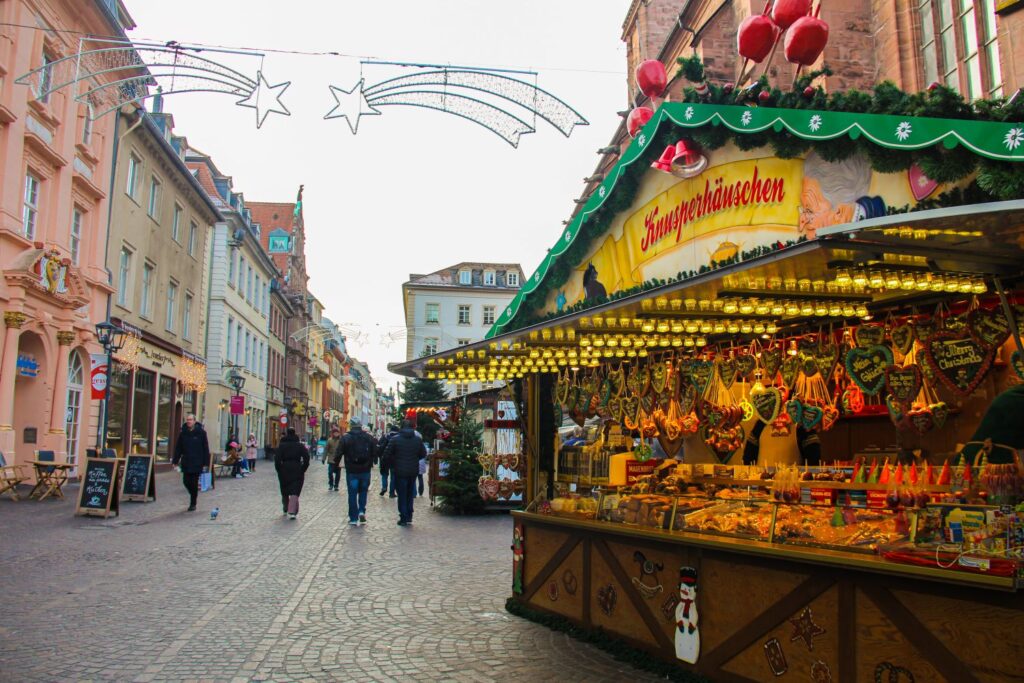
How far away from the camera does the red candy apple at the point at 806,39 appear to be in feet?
24.9

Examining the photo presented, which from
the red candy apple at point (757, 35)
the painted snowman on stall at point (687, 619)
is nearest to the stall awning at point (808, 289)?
the painted snowman on stall at point (687, 619)

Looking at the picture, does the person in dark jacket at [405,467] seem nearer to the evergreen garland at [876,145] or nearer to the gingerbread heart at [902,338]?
the evergreen garland at [876,145]

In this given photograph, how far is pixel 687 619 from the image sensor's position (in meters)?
5.38

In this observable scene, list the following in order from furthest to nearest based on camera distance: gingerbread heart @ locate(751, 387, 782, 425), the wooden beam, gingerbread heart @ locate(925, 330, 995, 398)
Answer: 1. gingerbread heart @ locate(751, 387, 782, 425)
2. gingerbread heart @ locate(925, 330, 995, 398)
3. the wooden beam

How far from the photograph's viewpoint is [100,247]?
884 inches

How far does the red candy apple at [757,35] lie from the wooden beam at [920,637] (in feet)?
20.7

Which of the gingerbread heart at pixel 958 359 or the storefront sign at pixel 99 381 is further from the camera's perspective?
the storefront sign at pixel 99 381

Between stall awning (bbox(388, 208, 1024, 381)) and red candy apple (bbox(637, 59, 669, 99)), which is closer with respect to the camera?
stall awning (bbox(388, 208, 1024, 381))

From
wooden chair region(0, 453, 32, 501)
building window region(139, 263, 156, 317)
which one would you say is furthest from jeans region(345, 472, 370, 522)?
building window region(139, 263, 156, 317)

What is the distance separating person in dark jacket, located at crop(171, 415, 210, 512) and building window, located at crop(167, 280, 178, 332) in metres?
15.6

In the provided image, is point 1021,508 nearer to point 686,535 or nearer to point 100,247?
point 686,535

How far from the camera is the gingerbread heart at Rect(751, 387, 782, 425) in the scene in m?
8.52

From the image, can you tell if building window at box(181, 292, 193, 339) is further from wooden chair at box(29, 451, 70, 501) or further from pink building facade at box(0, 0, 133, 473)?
wooden chair at box(29, 451, 70, 501)

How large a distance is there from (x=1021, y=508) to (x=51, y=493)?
1753 cm
